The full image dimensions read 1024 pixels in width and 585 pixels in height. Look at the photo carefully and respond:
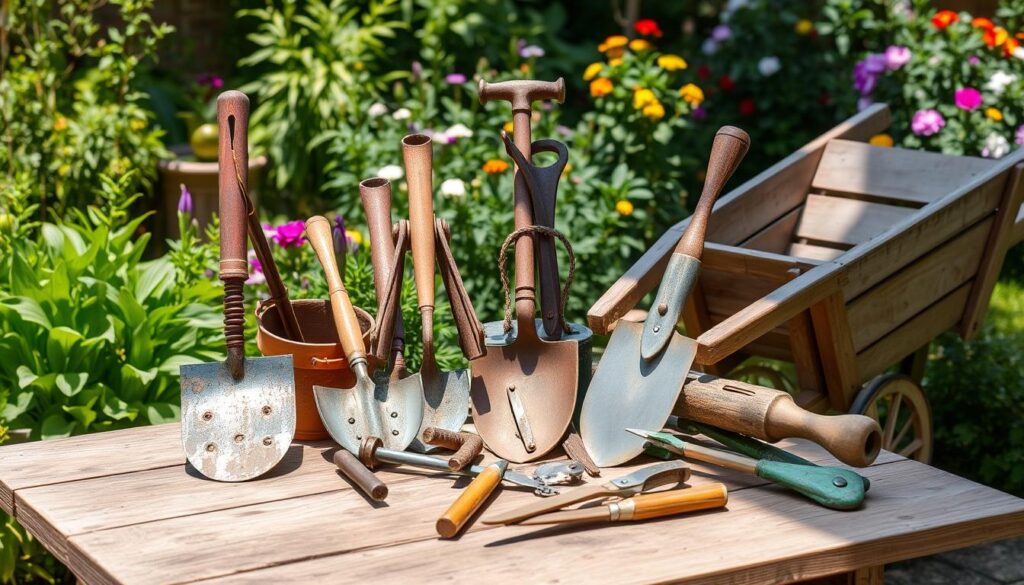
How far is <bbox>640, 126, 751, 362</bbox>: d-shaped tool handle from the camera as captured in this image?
2.05 m

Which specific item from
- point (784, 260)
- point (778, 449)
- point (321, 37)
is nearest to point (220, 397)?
point (778, 449)

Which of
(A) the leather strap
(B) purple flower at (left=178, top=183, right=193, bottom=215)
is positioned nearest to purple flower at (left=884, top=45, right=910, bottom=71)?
(B) purple flower at (left=178, top=183, right=193, bottom=215)

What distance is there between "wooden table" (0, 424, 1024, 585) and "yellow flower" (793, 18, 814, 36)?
148 inches

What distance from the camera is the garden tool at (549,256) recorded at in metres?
2.10

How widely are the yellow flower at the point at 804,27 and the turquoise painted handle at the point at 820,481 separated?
12.7 ft

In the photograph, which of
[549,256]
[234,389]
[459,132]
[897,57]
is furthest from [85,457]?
[897,57]

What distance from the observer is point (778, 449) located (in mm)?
1984

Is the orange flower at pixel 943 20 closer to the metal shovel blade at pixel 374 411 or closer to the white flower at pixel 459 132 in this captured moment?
the white flower at pixel 459 132

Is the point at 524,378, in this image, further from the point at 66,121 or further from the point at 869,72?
the point at 869,72

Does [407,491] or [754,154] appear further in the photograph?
[754,154]

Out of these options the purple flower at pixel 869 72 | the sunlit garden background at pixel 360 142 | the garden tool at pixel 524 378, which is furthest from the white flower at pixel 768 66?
the garden tool at pixel 524 378

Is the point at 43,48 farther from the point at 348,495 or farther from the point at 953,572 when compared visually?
the point at 953,572

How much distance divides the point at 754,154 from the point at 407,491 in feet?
13.2

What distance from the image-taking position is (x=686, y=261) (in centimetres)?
209
